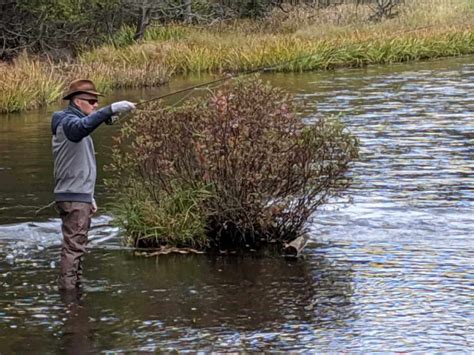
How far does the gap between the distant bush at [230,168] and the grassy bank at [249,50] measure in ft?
45.6

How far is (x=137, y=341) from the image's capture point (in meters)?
6.59

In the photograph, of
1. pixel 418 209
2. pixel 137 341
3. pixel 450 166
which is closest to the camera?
pixel 137 341

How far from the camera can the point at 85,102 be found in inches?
312

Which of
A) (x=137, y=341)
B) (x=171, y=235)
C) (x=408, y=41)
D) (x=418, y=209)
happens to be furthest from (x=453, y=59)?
(x=137, y=341)

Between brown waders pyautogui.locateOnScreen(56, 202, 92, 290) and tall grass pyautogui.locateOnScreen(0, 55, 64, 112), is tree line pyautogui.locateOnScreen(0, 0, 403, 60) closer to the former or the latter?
tall grass pyautogui.locateOnScreen(0, 55, 64, 112)

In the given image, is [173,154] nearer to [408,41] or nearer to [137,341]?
[137,341]

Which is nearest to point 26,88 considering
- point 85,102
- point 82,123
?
point 85,102

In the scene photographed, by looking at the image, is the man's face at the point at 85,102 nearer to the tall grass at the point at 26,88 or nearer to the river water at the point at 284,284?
the river water at the point at 284,284

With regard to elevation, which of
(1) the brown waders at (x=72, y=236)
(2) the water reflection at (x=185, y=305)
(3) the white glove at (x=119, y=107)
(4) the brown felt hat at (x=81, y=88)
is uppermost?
(4) the brown felt hat at (x=81, y=88)

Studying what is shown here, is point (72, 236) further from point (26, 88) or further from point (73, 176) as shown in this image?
point (26, 88)

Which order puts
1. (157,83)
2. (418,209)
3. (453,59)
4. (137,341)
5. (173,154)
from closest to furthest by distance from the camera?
(137,341) < (173,154) < (418,209) < (157,83) < (453,59)

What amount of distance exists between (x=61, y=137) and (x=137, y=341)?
6.43ft

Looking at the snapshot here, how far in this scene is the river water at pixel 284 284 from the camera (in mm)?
6648

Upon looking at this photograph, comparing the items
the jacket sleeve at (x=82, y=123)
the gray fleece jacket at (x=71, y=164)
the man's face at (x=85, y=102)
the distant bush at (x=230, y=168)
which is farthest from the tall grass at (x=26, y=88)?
the jacket sleeve at (x=82, y=123)
